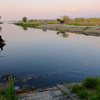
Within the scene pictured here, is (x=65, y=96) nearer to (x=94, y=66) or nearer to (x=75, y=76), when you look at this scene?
(x=75, y=76)

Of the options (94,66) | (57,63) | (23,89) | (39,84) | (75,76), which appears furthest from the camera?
(57,63)

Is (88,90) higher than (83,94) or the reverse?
the reverse

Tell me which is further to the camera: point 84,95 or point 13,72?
point 13,72

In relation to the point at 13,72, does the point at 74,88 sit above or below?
above

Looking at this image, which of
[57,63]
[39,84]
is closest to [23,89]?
[39,84]

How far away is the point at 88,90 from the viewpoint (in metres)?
6.93

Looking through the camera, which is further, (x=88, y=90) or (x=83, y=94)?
(x=88, y=90)

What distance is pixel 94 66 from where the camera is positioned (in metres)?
13.1

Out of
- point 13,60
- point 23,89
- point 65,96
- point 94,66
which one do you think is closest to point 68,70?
point 94,66

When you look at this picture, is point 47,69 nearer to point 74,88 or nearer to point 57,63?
point 57,63

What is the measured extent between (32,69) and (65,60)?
437cm

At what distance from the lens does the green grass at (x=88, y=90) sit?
6111 mm

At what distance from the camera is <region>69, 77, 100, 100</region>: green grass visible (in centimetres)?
611

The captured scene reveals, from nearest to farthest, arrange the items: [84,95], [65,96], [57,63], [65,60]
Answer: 1. [84,95]
2. [65,96]
3. [57,63]
4. [65,60]
